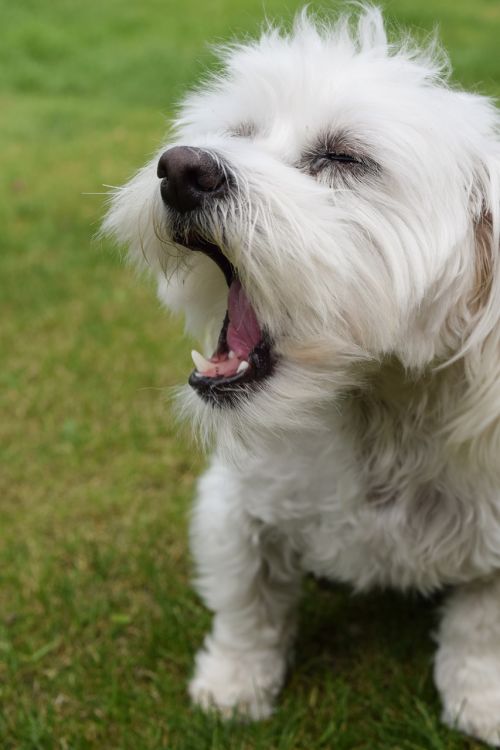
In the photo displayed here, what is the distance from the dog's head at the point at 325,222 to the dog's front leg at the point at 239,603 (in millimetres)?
541

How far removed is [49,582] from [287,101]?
1.55 metres

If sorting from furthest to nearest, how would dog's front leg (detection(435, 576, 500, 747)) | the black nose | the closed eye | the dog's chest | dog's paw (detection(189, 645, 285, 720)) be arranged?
dog's paw (detection(189, 645, 285, 720)) < dog's front leg (detection(435, 576, 500, 747)) < the dog's chest < the closed eye < the black nose

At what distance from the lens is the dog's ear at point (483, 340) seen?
5.10 ft

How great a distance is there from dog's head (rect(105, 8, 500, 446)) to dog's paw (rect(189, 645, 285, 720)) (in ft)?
Answer: 2.72

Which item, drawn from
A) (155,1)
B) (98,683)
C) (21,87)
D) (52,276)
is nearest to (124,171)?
(52,276)

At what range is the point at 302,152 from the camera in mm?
1621

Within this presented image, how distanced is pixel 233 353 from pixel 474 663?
3.20ft

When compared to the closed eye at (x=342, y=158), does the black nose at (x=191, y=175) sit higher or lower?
lower

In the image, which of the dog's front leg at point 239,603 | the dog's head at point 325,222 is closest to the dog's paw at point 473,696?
the dog's front leg at point 239,603

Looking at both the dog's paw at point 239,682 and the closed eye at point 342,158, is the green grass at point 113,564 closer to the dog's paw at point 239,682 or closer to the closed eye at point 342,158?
the dog's paw at point 239,682

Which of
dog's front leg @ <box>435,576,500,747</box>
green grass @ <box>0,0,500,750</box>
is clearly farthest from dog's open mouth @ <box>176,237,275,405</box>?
dog's front leg @ <box>435,576,500,747</box>

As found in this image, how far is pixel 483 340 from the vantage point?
5.12ft

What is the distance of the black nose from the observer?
1455mm

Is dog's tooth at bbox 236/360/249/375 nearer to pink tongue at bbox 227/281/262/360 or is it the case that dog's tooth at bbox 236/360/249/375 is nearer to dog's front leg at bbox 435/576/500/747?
pink tongue at bbox 227/281/262/360
